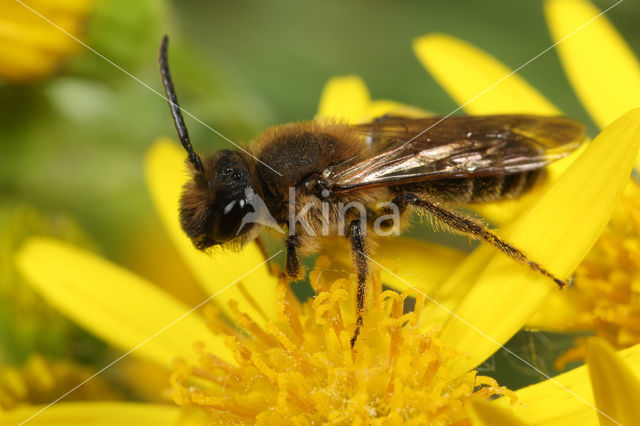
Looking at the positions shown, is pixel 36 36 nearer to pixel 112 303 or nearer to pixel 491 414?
pixel 112 303

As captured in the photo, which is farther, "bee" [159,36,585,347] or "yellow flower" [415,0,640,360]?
"yellow flower" [415,0,640,360]

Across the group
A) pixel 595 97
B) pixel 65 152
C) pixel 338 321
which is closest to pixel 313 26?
pixel 65 152

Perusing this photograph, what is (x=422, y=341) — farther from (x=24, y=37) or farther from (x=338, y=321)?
(x=24, y=37)

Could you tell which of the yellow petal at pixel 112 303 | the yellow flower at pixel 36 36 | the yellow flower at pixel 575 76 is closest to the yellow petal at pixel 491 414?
the yellow flower at pixel 575 76

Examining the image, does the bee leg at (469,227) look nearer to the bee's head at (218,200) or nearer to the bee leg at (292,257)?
the bee leg at (292,257)

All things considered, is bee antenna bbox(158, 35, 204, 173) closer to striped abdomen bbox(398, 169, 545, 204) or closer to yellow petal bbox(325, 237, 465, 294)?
yellow petal bbox(325, 237, 465, 294)

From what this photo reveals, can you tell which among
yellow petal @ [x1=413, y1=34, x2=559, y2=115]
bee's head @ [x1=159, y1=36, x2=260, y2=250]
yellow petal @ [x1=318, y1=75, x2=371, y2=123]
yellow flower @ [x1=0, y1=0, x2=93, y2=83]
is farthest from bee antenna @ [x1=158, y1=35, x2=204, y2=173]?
yellow petal @ [x1=413, y1=34, x2=559, y2=115]

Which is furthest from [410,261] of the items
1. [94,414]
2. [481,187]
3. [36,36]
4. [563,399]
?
[36,36]

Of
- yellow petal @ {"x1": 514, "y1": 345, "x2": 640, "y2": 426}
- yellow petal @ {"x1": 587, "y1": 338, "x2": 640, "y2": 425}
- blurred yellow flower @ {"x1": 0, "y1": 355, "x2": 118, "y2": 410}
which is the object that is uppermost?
blurred yellow flower @ {"x1": 0, "y1": 355, "x2": 118, "y2": 410}

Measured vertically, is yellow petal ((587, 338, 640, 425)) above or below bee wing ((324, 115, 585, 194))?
below
